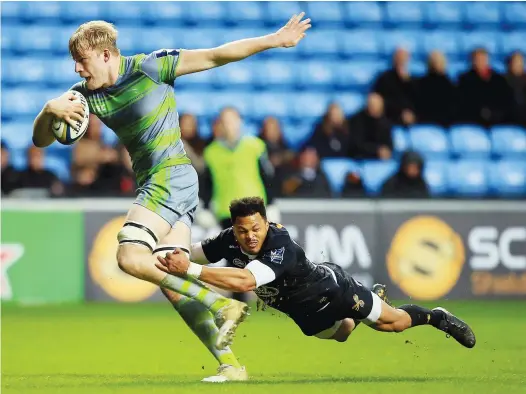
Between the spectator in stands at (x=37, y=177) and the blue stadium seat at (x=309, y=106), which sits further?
the blue stadium seat at (x=309, y=106)

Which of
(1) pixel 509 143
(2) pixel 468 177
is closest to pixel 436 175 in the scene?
(2) pixel 468 177

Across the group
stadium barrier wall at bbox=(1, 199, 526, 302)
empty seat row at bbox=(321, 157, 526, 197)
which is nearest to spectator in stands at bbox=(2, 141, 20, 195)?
stadium barrier wall at bbox=(1, 199, 526, 302)

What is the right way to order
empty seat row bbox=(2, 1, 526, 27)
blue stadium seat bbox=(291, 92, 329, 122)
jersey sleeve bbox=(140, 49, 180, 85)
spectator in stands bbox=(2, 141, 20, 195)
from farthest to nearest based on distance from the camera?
empty seat row bbox=(2, 1, 526, 27)
blue stadium seat bbox=(291, 92, 329, 122)
spectator in stands bbox=(2, 141, 20, 195)
jersey sleeve bbox=(140, 49, 180, 85)

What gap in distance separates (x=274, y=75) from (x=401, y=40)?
189cm

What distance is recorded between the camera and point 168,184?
7191 millimetres

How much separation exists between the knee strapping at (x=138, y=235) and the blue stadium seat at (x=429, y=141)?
908 centimetres

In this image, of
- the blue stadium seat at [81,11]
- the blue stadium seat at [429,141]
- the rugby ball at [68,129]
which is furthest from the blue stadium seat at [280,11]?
the rugby ball at [68,129]

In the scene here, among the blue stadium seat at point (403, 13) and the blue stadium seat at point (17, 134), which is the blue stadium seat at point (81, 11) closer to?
the blue stadium seat at point (17, 134)

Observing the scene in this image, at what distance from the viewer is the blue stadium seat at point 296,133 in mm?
15922

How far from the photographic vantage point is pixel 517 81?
50.0 ft

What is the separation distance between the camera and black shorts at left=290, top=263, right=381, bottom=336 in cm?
738

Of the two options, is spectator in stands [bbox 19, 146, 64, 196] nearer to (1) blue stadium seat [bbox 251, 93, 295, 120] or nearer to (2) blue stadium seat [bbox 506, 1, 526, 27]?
(1) blue stadium seat [bbox 251, 93, 295, 120]

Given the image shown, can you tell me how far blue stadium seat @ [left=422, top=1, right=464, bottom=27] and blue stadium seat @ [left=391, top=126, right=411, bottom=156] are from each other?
2289 millimetres

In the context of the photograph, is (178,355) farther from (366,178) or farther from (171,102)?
(366,178)
